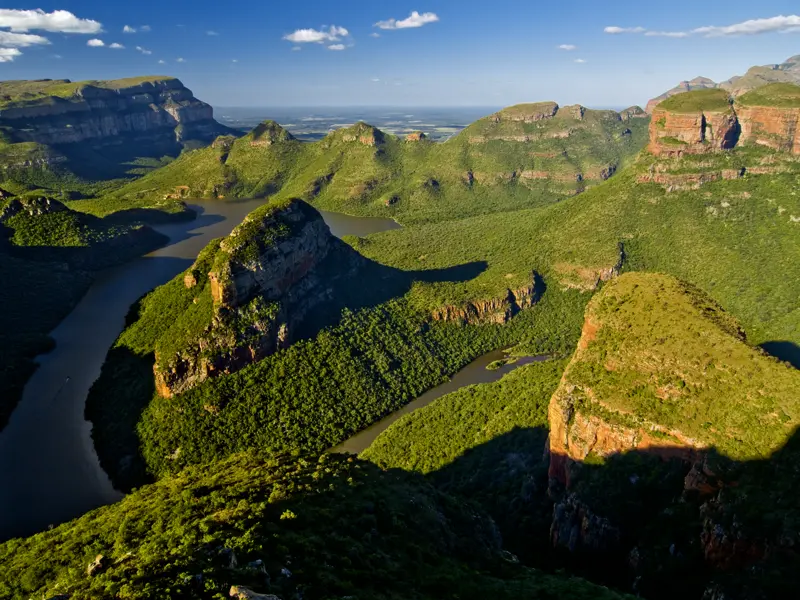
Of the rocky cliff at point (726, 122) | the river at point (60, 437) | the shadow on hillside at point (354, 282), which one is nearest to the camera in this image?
the river at point (60, 437)

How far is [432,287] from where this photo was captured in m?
140

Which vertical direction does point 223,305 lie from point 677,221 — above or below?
below

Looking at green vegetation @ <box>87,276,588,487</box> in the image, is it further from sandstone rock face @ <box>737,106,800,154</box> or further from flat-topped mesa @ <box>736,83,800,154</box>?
flat-topped mesa @ <box>736,83,800,154</box>

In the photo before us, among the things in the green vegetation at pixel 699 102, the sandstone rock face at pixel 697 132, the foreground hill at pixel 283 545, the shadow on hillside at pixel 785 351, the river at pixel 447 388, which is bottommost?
the river at pixel 447 388

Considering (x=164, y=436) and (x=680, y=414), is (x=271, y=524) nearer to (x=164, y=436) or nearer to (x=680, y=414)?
(x=680, y=414)

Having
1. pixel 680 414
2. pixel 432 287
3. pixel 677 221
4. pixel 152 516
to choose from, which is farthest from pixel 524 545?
pixel 677 221

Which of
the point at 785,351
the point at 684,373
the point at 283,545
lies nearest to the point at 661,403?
the point at 684,373

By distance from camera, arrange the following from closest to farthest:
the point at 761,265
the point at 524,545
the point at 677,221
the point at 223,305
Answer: the point at 524,545 → the point at 223,305 → the point at 761,265 → the point at 677,221

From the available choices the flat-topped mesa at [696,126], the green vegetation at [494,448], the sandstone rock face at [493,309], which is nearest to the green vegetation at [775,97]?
the flat-topped mesa at [696,126]

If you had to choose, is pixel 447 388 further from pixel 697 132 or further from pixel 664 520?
pixel 697 132

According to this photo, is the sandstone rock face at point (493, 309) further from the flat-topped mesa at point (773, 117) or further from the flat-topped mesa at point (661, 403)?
the flat-topped mesa at point (773, 117)

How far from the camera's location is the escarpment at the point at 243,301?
305ft

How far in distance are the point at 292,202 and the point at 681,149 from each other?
5072 inches

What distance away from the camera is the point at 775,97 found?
16225cm
